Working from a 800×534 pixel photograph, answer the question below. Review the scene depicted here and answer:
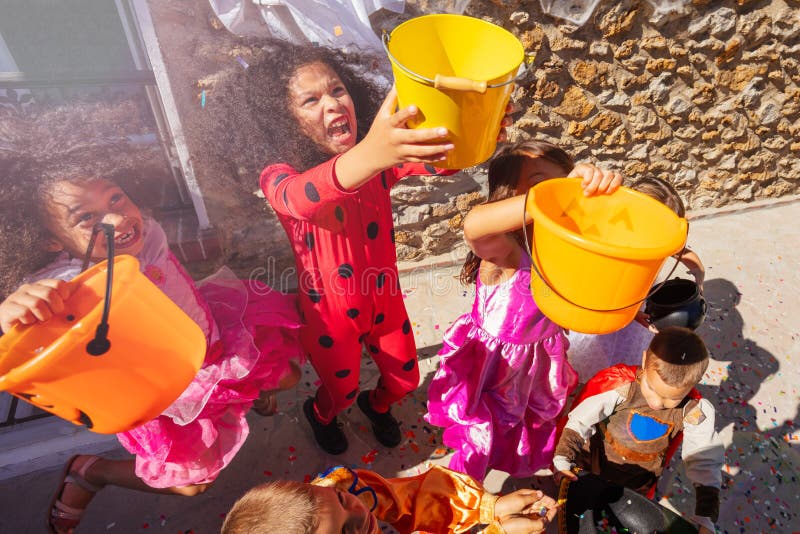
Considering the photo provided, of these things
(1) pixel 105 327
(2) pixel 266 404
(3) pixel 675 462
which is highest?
(1) pixel 105 327

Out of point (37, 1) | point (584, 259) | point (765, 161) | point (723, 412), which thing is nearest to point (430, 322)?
point (723, 412)

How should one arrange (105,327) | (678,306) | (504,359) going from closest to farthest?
(105,327)
(504,359)
(678,306)

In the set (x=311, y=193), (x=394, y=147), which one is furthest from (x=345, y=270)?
(x=394, y=147)

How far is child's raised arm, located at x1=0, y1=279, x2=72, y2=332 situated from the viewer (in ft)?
3.45

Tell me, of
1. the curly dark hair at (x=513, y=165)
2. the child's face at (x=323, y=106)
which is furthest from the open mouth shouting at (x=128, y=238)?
the curly dark hair at (x=513, y=165)

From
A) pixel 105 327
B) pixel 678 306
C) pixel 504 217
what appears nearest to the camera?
pixel 105 327

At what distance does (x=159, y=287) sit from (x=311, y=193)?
0.61 metres

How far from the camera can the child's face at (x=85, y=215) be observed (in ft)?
4.39

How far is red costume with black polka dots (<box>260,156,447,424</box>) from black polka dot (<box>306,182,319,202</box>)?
61 mm

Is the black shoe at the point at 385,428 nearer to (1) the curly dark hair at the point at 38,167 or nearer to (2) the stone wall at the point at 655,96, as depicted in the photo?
(2) the stone wall at the point at 655,96

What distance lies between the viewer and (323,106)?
5.33 feet

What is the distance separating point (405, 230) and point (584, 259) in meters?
2.21

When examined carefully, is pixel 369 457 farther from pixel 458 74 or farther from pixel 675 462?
pixel 458 74

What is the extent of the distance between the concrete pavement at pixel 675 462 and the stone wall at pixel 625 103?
723 mm
